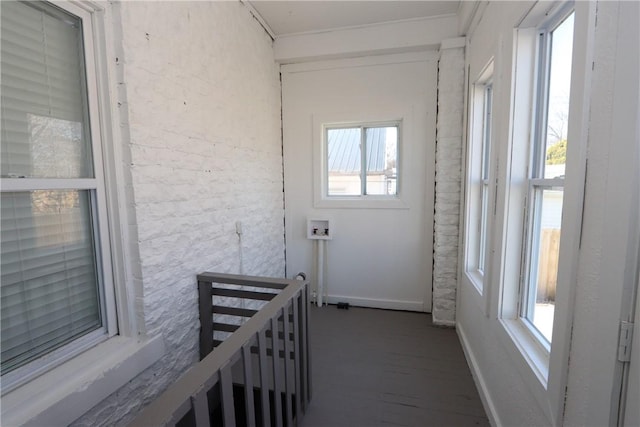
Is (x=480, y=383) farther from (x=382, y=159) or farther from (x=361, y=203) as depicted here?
(x=382, y=159)

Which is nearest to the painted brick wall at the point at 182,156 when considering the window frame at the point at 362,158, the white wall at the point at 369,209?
the white wall at the point at 369,209

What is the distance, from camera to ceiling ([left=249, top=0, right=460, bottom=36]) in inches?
104

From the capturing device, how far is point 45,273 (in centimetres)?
122

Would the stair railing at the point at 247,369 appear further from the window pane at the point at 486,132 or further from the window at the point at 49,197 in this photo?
the window pane at the point at 486,132

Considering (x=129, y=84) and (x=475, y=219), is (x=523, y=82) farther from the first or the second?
(x=129, y=84)

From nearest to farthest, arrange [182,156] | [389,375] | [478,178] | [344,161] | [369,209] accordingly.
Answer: [182,156] → [389,375] → [478,178] → [369,209] → [344,161]

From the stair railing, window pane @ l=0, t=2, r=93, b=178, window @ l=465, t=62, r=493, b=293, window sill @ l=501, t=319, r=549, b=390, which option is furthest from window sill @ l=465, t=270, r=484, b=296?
window pane @ l=0, t=2, r=93, b=178

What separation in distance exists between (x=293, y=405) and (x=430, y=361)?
1.29m

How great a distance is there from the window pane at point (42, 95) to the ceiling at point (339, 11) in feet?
6.19

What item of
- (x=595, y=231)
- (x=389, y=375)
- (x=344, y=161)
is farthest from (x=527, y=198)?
(x=344, y=161)

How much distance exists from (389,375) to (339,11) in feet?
10.6

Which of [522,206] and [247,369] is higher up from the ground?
[522,206]

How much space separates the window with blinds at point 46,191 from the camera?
109 cm

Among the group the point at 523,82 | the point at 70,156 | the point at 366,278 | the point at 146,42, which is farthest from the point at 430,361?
the point at 146,42
